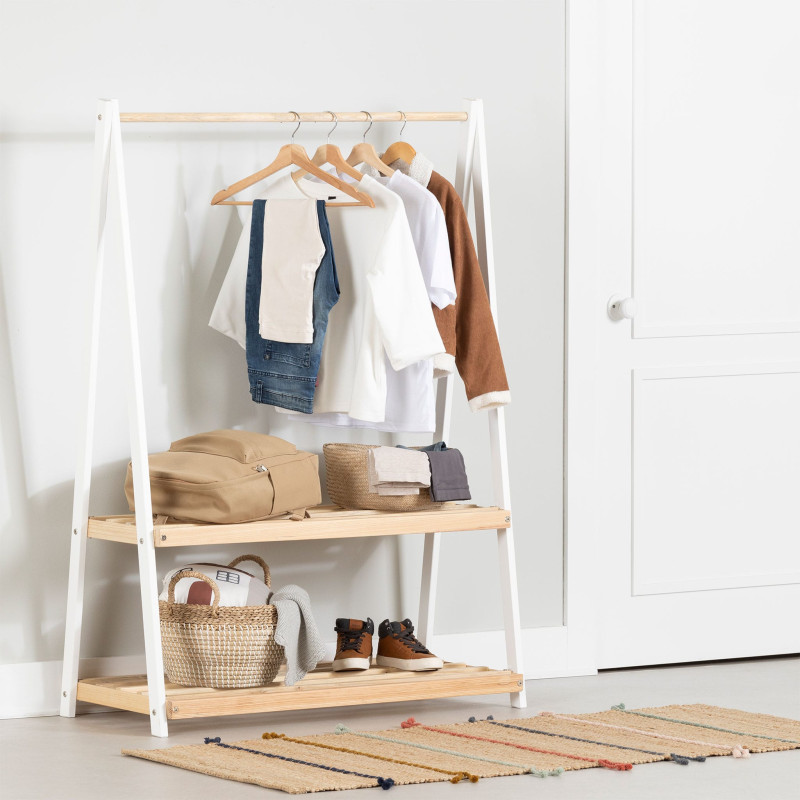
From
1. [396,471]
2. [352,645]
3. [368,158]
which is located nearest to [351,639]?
[352,645]

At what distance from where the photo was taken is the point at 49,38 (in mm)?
2762

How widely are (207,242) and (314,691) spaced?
1.03 m

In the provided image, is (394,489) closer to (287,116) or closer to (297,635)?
(297,635)

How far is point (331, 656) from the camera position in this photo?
2996 mm

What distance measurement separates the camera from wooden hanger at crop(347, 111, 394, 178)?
280 centimetres

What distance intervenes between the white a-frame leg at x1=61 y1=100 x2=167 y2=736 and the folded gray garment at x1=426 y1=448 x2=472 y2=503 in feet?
1.99

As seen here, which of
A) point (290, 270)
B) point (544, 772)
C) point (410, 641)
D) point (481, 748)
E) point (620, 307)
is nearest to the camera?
point (544, 772)

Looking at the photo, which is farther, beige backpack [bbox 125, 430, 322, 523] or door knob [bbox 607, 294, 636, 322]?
door knob [bbox 607, 294, 636, 322]

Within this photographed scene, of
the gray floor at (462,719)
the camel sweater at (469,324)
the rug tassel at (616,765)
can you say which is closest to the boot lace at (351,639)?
the gray floor at (462,719)

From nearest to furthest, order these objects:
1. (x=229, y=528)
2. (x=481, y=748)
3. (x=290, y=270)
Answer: (x=481, y=748)
(x=229, y=528)
(x=290, y=270)

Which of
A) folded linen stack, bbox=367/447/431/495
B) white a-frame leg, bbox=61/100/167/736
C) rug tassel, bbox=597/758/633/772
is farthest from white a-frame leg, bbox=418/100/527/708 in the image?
white a-frame leg, bbox=61/100/167/736

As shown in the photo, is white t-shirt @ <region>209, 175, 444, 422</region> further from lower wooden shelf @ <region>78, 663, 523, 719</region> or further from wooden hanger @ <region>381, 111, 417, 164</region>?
lower wooden shelf @ <region>78, 663, 523, 719</region>

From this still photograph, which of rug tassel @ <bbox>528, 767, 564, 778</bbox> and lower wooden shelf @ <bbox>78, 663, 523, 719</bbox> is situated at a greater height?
lower wooden shelf @ <bbox>78, 663, 523, 719</bbox>

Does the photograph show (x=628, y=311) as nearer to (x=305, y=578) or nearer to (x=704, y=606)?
(x=704, y=606)
